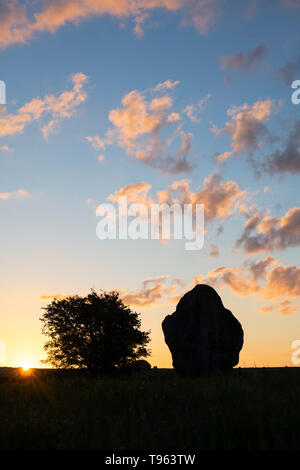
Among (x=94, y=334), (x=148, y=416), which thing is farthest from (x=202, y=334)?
(x=148, y=416)

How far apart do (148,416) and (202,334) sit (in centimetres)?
2263

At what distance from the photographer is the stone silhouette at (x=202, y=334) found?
33062mm

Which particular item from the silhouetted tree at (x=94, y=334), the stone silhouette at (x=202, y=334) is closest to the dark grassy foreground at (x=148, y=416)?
the stone silhouette at (x=202, y=334)

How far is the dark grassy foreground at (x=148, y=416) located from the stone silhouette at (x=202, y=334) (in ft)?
57.7

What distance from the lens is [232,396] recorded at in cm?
1272

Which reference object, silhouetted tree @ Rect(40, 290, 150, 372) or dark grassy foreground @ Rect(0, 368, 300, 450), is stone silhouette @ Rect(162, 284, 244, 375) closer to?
silhouetted tree @ Rect(40, 290, 150, 372)

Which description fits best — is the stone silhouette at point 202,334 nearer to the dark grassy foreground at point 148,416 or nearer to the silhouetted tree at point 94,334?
the silhouetted tree at point 94,334

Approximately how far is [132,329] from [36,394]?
2925 cm

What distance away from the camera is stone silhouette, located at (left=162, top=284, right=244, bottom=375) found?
3306cm

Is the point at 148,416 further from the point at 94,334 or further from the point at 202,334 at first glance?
the point at 94,334

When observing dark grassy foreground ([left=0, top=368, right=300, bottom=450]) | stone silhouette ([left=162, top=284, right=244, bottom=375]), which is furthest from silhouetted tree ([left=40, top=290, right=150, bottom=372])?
dark grassy foreground ([left=0, top=368, right=300, bottom=450])

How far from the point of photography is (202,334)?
3338 cm
